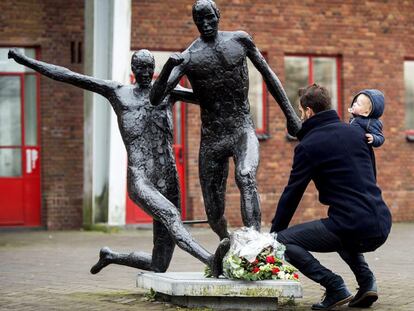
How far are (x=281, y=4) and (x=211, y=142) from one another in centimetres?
1206

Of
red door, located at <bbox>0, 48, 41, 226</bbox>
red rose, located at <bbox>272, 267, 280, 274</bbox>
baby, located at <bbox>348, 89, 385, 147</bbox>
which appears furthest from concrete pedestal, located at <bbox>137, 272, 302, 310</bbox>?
red door, located at <bbox>0, 48, 41, 226</bbox>

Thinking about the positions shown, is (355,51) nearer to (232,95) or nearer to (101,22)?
(101,22)

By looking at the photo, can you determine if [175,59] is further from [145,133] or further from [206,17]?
[145,133]

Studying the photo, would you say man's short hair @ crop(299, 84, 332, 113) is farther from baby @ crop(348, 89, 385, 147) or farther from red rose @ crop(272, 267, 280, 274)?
red rose @ crop(272, 267, 280, 274)

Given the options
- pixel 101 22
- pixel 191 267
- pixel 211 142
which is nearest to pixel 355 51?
pixel 101 22

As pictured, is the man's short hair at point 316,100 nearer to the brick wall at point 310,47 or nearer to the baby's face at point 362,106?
the baby's face at point 362,106

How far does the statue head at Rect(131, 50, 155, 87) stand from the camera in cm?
878

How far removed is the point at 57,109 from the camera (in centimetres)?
1894

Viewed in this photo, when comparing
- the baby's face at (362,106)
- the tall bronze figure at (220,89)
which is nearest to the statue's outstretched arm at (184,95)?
the tall bronze figure at (220,89)

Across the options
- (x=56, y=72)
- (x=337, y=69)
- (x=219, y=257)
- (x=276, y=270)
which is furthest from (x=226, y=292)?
(x=337, y=69)

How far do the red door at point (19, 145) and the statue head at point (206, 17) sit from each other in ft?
36.0

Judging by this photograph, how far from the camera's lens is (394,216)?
822 inches

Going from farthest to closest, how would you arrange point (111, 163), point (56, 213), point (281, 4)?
point (281, 4), point (56, 213), point (111, 163)

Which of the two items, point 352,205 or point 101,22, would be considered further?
point 101,22
